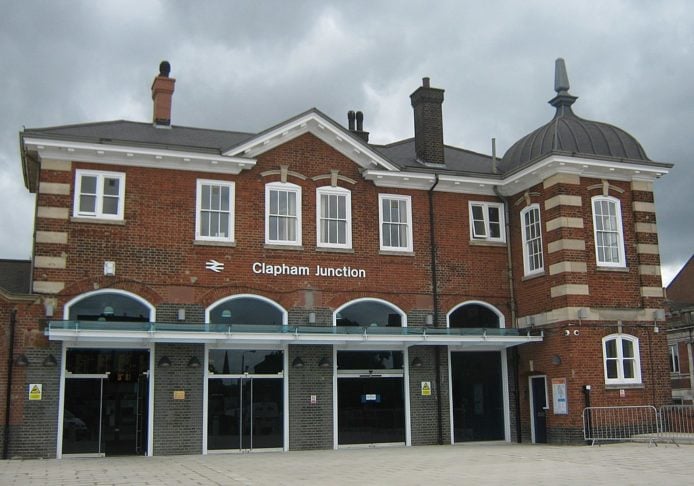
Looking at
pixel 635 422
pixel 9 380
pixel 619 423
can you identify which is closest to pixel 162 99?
pixel 9 380

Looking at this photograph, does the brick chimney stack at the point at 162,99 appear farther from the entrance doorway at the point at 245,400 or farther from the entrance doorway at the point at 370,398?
the entrance doorway at the point at 370,398

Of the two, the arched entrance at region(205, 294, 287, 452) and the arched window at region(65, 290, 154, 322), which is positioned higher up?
the arched window at region(65, 290, 154, 322)

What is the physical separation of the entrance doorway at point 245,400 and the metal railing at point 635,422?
8237 millimetres

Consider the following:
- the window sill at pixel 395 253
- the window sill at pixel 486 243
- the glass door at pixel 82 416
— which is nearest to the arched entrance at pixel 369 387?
the window sill at pixel 395 253

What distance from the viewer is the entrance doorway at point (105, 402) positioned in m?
19.3

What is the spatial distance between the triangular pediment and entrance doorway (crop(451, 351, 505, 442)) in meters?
6.15

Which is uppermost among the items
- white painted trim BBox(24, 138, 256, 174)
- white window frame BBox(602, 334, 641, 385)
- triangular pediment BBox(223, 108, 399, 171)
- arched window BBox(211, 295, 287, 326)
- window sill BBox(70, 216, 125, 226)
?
triangular pediment BBox(223, 108, 399, 171)

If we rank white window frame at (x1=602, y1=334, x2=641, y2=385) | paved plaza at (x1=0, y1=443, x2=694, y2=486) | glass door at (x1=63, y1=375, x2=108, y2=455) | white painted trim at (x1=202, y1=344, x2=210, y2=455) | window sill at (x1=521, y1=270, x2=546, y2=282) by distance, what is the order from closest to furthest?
paved plaza at (x1=0, y1=443, x2=694, y2=486) < glass door at (x1=63, y1=375, x2=108, y2=455) < white painted trim at (x1=202, y1=344, x2=210, y2=455) < white window frame at (x1=602, y1=334, x2=641, y2=385) < window sill at (x1=521, y1=270, x2=546, y2=282)

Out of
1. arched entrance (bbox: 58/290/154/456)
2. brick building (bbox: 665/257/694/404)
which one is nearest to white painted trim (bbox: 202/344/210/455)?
arched entrance (bbox: 58/290/154/456)

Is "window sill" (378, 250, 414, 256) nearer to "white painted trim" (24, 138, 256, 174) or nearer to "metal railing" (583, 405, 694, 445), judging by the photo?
"white painted trim" (24, 138, 256, 174)

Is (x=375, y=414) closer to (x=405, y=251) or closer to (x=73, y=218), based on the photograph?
(x=405, y=251)

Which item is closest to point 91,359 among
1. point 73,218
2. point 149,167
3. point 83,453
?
point 83,453

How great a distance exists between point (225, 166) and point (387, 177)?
4.80m

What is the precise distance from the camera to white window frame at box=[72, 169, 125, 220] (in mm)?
20344
